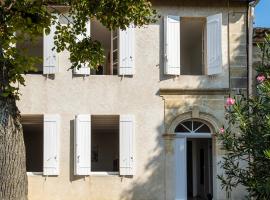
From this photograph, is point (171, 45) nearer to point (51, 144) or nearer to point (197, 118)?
point (197, 118)

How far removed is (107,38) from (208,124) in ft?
15.9

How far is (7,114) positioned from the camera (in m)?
8.09

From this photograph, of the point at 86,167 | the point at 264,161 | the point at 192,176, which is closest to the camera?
the point at 264,161

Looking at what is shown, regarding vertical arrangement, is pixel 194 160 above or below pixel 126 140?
below

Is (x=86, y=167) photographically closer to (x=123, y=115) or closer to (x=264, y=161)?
(x=123, y=115)

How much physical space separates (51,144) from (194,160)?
16.7 ft

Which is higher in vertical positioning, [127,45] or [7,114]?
[127,45]

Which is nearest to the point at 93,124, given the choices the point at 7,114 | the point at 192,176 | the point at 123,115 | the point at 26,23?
the point at 123,115

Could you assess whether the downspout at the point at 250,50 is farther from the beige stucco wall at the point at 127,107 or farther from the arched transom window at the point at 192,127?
the arched transom window at the point at 192,127

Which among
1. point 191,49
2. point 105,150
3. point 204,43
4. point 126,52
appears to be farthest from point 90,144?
point 191,49

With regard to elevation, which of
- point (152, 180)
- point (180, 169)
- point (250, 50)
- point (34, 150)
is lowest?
point (152, 180)

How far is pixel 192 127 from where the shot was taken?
706 inches

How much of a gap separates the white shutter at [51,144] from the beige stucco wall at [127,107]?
0.67 feet

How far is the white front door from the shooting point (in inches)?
696
